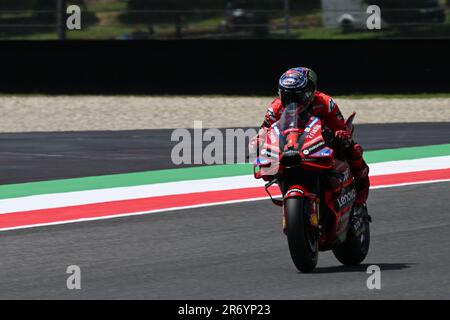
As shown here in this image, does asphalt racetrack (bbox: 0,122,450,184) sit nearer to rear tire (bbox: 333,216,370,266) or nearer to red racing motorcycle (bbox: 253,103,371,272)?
rear tire (bbox: 333,216,370,266)

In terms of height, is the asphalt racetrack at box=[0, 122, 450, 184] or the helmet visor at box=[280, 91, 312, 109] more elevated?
the asphalt racetrack at box=[0, 122, 450, 184]

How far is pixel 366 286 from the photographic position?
8.45m

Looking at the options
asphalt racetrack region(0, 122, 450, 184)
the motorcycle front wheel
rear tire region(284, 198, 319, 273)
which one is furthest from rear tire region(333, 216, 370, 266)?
asphalt racetrack region(0, 122, 450, 184)

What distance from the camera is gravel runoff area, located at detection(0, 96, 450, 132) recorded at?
2212 centimetres

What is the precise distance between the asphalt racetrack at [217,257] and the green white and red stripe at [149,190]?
57 cm

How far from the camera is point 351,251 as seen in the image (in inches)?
371

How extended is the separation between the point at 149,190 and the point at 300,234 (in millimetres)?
5974

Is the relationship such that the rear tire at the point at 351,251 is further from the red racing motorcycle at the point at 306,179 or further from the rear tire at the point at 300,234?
the rear tire at the point at 300,234

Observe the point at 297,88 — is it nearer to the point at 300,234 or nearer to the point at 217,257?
the point at 300,234

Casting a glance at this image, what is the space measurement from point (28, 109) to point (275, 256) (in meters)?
14.7

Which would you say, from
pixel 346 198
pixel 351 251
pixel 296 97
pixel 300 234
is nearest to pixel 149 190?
pixel 351 251

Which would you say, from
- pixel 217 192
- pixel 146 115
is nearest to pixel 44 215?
pixel 217 192

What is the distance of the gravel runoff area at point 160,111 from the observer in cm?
2212

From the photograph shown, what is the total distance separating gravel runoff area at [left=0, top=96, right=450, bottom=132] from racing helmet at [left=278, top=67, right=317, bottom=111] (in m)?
12.7
